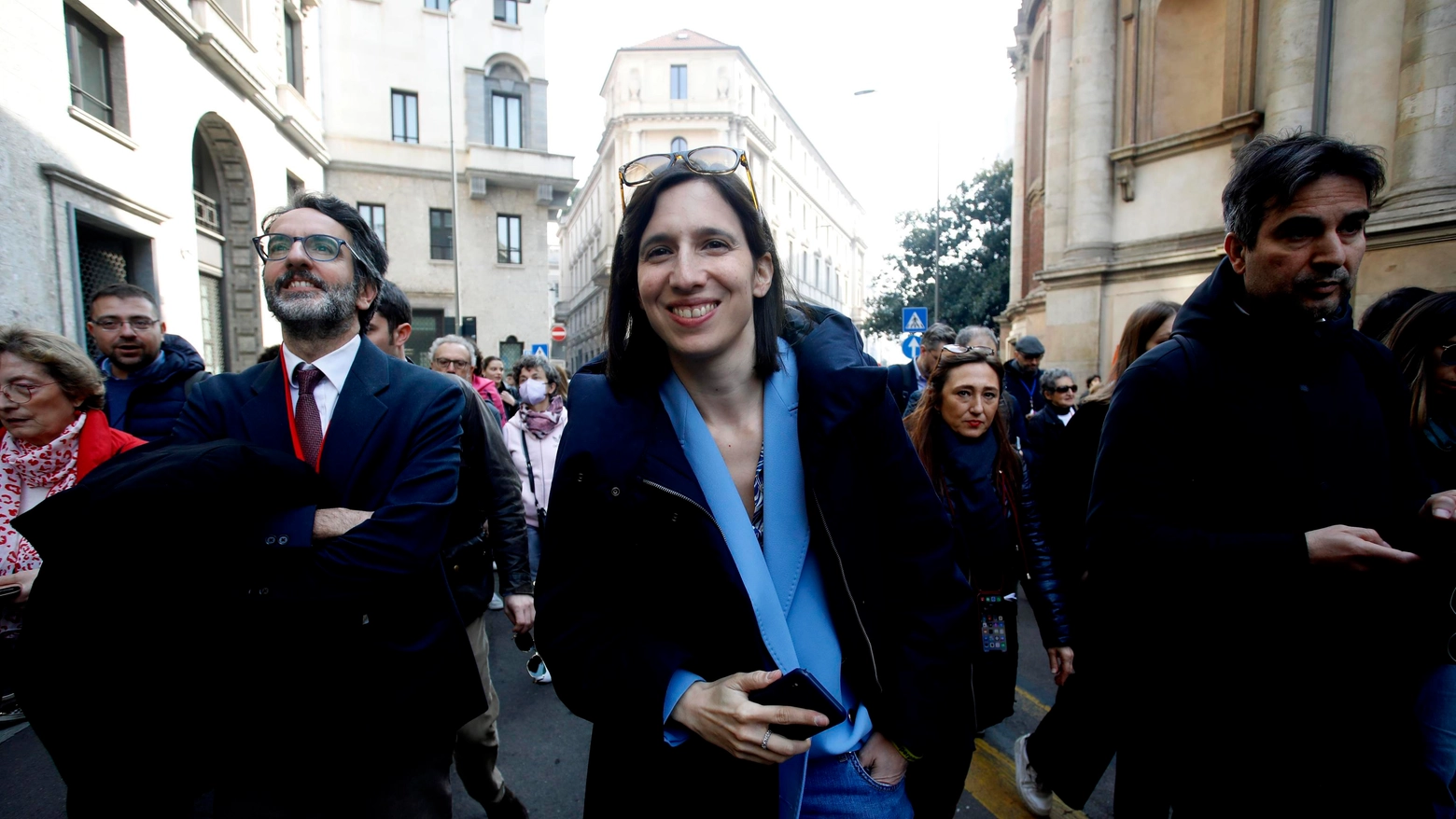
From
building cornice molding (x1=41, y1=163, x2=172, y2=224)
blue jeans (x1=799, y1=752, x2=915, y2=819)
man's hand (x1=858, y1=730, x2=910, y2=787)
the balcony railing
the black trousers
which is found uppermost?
the balcony railing

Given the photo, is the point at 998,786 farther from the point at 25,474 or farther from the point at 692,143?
the point at 692,143

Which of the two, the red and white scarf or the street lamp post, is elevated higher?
the street lamp post

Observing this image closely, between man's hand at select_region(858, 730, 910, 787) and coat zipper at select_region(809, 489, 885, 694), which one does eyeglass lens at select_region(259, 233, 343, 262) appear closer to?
coat zipper at select_region(809, 489, 885, 694)

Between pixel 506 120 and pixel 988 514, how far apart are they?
1015 inches

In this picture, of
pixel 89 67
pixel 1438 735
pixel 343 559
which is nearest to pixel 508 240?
pixel 89 67

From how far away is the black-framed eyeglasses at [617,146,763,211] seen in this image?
160 cm

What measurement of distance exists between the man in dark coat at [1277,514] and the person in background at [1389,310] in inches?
45.2

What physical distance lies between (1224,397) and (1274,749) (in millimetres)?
883

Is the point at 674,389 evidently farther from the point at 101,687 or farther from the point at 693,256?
the point at 101,687

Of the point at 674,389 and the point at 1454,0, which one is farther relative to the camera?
the point at 1454,0

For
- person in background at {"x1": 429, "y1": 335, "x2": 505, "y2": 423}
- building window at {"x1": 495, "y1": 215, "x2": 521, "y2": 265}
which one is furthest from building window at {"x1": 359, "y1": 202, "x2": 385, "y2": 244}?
person in background at {"x1": 429, "y1": 335, "x2": 505, "y2": 423}

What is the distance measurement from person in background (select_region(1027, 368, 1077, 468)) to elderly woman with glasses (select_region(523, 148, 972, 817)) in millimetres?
2261

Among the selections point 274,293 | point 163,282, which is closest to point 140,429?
point 274,293

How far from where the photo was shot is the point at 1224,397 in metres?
1.79
